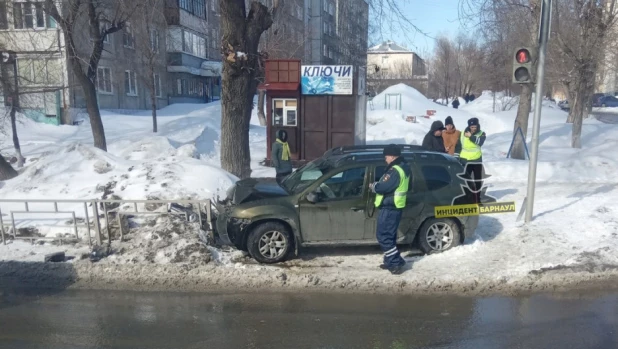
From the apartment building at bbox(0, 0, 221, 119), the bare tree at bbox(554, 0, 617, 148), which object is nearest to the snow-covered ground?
the bare tree at bbox(554, 0, 617, 148)

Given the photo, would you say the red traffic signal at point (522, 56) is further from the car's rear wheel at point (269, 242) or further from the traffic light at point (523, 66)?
the car's rear wheel at point (269, 242)

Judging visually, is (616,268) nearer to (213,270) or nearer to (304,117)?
(213,270)

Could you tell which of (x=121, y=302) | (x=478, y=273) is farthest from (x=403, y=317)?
(x=121, y=302)

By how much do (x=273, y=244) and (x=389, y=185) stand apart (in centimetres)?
185

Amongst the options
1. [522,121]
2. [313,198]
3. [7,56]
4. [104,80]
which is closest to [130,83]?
[104,80]

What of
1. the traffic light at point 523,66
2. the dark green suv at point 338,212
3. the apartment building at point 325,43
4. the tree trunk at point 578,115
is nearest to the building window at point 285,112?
the dark green suv at point 338,212

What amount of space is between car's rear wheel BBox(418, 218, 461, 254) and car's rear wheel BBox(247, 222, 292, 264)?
2.01 metres

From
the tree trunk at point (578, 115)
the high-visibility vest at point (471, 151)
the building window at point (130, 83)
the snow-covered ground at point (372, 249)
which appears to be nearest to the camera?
the snow-covered ground at point (372, 249)

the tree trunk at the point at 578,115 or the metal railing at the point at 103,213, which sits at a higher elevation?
the tree trunk at the point at 578,115

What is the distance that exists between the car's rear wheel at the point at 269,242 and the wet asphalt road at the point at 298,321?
0.95 meters

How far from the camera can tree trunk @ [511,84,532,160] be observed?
15.0 meters

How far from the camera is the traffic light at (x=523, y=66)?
761 centimetres

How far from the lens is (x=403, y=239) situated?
699 cm

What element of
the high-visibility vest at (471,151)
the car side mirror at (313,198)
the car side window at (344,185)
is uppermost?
the high-visibility vest at (471,151)
